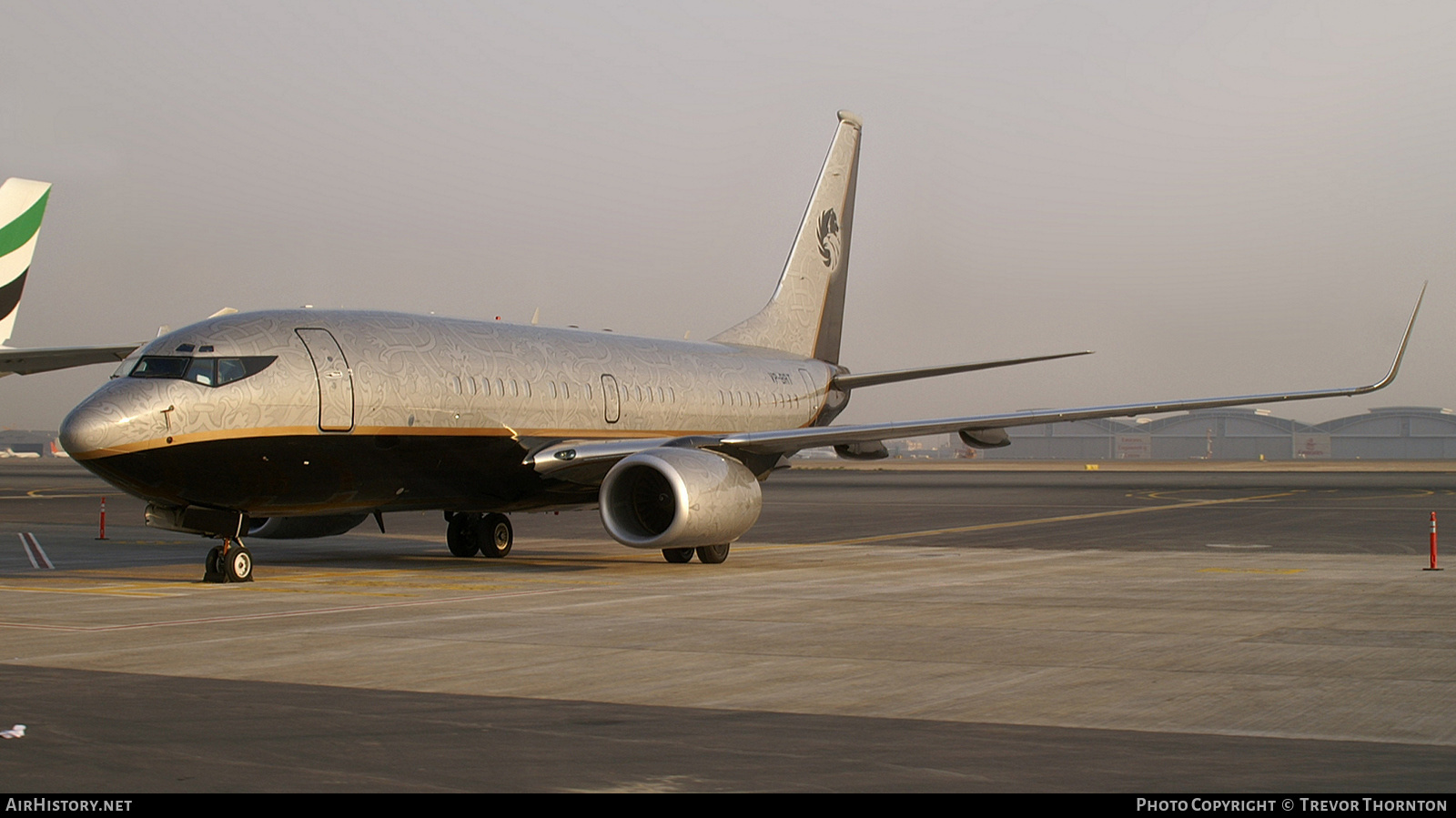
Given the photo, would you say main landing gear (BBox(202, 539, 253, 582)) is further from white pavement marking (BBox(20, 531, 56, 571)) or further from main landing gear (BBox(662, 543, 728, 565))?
main landing gear (BBox(662, 543, 728, 565))

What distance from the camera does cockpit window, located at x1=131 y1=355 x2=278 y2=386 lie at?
16531mm

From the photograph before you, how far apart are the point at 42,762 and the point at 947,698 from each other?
16.3 ft

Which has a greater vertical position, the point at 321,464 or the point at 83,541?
the point at 321,464

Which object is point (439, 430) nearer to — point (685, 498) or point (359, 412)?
point (359, 412)

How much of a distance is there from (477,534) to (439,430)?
12.1ft

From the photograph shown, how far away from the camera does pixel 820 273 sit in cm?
2902

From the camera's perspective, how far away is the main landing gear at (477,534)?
2197 cm

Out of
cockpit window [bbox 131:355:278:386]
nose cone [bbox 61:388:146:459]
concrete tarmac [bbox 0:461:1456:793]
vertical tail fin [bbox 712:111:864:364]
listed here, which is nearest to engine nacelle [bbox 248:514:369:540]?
concrete tarmac [bbox 0:461:1456:793]

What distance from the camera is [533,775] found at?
6.38 metres

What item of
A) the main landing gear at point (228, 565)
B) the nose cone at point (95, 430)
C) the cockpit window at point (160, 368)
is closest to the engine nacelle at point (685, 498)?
the main landing gear at point (228, 565)

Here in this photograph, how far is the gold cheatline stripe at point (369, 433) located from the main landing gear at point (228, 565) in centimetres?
154
